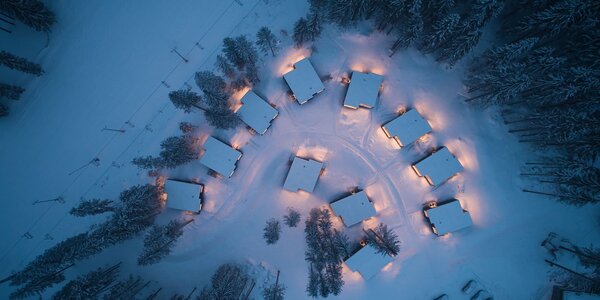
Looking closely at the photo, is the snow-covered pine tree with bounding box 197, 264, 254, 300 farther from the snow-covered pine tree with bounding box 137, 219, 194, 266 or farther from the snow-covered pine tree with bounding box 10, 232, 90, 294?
the snow-covered pine tree with bounding box 10, 232, 90, 294

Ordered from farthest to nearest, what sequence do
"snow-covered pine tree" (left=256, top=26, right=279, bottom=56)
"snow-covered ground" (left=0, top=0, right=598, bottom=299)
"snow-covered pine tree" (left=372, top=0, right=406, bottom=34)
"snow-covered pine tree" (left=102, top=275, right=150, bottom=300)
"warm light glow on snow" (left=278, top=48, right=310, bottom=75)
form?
"warm light glow on snow" (left=278, top=48, right=310, bottom=75)
"snow-covered ground" (left=0, top=0, right=598, bottom=299)
"snow-covered pine tree" (left=256, top=26, right=279, bottom=56)
"snow-covered pine tree" (left=102, top=275, right=150, bottom=300)
"snow-covered pine tree" (left=372, top=0, right=406, bottom=34)

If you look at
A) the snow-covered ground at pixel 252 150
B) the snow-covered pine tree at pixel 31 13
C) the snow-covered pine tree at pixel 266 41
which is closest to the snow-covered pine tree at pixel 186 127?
the snow-covered ground at pixel 252 150

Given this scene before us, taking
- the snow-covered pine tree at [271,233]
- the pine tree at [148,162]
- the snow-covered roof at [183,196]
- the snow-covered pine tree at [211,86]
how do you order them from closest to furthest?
1. the snow-covered pine tree at [211,86]
2. the pine tree at [148,162]
3. the snow-covered pine tree at [271,233]
4. the snow-covered roof at [183,196]

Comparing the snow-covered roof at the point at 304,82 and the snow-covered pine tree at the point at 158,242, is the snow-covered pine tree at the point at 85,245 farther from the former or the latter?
the snow-covered roof at the point at 304,82

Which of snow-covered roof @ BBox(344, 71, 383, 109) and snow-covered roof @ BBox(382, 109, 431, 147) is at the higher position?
snow-covered roof @ BBox(344, 71, 383, 109)

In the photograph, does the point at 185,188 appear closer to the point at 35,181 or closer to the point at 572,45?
the point at 35,181

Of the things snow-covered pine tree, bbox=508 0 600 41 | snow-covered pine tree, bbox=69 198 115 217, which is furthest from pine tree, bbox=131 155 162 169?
snow-covered pine tree, bbox=508 0 600 41
